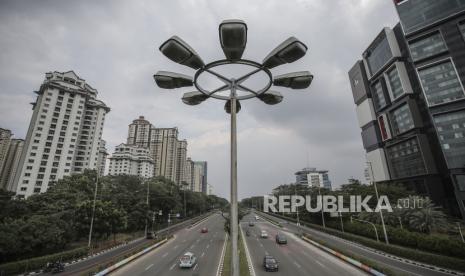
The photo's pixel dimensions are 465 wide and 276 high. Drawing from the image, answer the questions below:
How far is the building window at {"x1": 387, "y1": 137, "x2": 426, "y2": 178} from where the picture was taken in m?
71.6

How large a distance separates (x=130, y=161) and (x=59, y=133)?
51.9 meters

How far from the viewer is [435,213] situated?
1438 inches

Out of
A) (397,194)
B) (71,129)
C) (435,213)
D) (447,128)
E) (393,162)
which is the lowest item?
(435,213)

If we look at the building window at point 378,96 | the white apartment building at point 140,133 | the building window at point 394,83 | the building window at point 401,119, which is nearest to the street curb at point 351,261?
the building window at point 401,119

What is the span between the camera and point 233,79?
507 centimetres

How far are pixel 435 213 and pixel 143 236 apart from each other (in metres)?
53.4

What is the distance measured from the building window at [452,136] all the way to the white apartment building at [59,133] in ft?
359

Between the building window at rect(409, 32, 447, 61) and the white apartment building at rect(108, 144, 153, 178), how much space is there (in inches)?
5107

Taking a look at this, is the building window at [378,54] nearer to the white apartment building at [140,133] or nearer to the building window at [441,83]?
the building window at [441,83]

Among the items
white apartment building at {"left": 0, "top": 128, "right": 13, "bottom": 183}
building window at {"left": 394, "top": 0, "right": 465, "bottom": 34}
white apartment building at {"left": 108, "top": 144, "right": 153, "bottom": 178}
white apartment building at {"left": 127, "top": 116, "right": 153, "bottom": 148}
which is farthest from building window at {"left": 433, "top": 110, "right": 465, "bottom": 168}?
white apartment building at {"left": 0, "top": 128, "right": 13, "bottom": 183}

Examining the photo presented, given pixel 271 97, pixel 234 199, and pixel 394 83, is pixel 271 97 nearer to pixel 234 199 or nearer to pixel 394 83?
pixel 234 199

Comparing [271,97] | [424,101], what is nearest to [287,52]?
[271,97]

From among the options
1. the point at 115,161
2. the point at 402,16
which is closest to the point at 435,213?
the point at 402,16

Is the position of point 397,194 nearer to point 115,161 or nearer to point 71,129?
point 71,129
